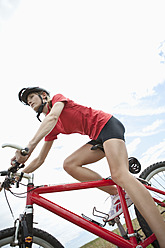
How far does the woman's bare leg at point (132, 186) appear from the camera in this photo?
1717mm

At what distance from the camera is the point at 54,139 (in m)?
2.42

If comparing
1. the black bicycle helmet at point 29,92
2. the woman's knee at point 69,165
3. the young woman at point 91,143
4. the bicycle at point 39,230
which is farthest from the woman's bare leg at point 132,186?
the black bicycle helmet at point 29,92

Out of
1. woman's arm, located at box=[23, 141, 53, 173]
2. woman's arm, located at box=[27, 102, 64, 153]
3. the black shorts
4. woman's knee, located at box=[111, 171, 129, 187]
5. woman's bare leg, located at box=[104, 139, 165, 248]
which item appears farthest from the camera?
woman's arm, located at box=[23, 141, 53, 173]

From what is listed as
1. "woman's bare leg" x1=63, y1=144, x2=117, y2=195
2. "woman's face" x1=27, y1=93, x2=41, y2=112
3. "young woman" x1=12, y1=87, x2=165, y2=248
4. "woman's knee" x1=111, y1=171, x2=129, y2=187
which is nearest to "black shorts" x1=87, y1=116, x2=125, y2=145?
"young woman" x1=12, y1=87, x2=165, y2=248

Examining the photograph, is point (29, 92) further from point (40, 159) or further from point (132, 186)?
point (132, 186)

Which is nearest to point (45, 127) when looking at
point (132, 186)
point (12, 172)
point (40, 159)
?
point (12, 172)

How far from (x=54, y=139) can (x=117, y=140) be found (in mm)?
798

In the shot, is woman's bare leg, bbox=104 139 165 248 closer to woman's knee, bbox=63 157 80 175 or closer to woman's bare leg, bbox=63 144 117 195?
woman's bare leg, bbox=63 144 117 195

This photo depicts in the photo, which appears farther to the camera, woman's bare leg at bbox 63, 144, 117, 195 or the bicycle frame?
woman's bare leg at bbox 63, 144, 117, 195

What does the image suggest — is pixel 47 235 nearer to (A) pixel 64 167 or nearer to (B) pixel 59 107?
(A) pixel 64 167

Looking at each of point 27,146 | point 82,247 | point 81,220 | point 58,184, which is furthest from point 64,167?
point 82,247

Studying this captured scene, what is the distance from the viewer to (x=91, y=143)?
2.34 metres

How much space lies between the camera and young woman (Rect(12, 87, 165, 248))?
175 centimetres

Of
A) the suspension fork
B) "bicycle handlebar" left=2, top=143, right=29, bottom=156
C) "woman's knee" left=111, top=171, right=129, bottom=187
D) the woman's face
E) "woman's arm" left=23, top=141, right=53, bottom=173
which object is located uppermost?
the woman's face
